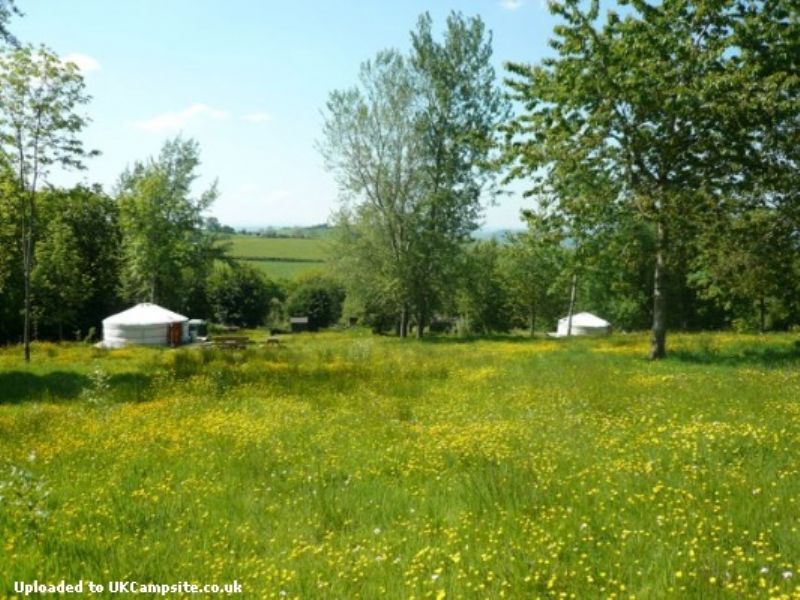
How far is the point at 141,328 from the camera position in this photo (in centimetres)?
4197

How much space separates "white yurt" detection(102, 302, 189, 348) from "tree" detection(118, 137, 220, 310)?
6.86 meters

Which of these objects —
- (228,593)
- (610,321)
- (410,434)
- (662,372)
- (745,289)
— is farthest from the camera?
(610,321)

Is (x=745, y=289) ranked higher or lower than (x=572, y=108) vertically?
lower

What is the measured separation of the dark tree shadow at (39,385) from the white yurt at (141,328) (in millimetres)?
19885

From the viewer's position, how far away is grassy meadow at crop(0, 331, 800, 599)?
→ 486cm

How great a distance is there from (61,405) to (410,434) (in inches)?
391

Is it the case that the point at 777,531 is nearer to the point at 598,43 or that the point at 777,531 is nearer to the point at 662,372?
the point at 662,372

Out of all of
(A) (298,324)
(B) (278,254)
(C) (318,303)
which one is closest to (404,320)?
(A) (298,324)

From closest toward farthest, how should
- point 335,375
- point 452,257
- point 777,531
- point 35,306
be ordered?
point 777,531, point 335,375, point 452,257, point 35,306

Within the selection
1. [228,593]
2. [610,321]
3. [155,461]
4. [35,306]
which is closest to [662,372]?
[155,461]

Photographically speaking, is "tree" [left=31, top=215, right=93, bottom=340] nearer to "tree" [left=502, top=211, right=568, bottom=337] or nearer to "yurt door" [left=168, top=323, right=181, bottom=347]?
"yurt door" [left=168, top=323, right=181, bottom=347]

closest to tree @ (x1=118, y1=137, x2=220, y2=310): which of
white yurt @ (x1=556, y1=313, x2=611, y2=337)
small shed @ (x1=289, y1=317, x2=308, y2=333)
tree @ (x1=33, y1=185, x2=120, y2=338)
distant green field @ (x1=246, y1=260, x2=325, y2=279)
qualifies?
tree @ (x1=33, y1=185, x2=120, y2=338)

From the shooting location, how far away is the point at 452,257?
3672 centimetres

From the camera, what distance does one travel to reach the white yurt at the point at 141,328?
137ft
